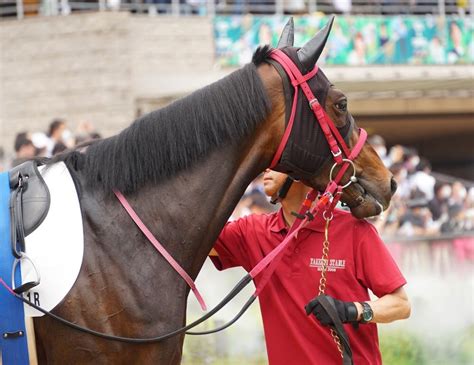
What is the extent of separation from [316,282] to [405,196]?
7160 mm

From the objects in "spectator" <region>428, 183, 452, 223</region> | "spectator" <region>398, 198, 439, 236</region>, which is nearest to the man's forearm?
"spectator" <region>398, 198, 439, 236</region>

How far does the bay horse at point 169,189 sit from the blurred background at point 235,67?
3.93m

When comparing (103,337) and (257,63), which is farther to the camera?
(257,63)

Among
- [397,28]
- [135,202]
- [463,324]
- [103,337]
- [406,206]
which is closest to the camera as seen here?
[103,337]

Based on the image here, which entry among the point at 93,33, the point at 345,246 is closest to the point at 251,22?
the point at 93,33

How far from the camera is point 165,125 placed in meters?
3.29

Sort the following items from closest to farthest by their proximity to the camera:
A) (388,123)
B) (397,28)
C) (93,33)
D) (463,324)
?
(463,324) < (93,33) < (397,28) < (388,123)

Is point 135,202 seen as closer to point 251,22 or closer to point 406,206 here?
point 406,206

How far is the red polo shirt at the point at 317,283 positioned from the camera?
11.7 feet

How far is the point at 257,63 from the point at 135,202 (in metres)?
0.72

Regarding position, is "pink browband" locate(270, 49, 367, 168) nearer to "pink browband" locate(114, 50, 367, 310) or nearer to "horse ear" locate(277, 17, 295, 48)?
"pink browband" locate(114, 50, 367, 310)

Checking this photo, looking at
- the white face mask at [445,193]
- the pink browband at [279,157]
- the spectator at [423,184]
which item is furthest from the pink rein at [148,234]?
the white face mask at [445,193]

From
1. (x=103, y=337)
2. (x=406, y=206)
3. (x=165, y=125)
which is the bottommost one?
(x=406, y=206)

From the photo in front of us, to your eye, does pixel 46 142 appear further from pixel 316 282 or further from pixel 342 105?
pixel 342 105
